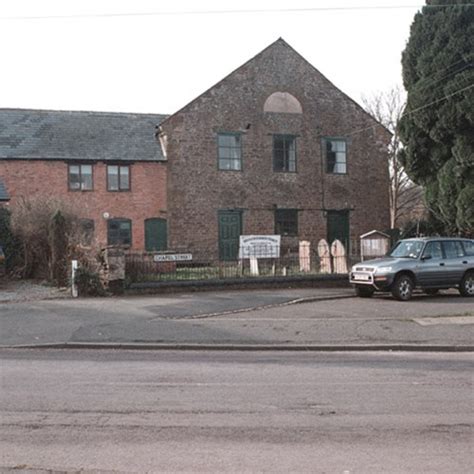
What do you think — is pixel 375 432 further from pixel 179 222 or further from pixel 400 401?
pixel 179 222

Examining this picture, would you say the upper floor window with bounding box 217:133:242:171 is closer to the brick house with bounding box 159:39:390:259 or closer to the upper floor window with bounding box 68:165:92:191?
the brick house with bounding box 159:39:390:259

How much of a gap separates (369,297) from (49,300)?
892 cm

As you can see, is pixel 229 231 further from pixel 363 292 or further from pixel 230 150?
pixel 363 292

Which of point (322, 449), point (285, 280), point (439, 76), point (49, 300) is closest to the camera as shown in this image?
point (322, 449)

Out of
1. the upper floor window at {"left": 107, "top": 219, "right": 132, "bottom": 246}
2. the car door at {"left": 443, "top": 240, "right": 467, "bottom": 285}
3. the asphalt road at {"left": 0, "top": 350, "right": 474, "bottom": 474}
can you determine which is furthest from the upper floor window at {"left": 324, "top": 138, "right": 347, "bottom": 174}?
the asphalt road at {"left": 0, "top": 350, "right": 474, "bottom": 474}

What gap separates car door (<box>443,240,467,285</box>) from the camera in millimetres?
17688

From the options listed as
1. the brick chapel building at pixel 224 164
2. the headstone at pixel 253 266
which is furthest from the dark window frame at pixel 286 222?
the headstone at pixel 253 266

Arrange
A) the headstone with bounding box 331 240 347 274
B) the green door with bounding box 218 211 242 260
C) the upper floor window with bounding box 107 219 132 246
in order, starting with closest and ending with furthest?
the headstone with bounding box 331 240 347 274
the upper floor window with bounding box 107 219 132 246
the green door with bounding box 218 211 242 260

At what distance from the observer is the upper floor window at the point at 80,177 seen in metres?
28.8

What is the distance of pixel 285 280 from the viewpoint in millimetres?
19609

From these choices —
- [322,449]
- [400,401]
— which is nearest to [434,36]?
[400,401]

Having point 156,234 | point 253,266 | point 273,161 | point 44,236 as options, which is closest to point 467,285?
point 253,266

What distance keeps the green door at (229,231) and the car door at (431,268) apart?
13.8 meters

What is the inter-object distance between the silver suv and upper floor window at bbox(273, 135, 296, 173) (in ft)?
45.7
